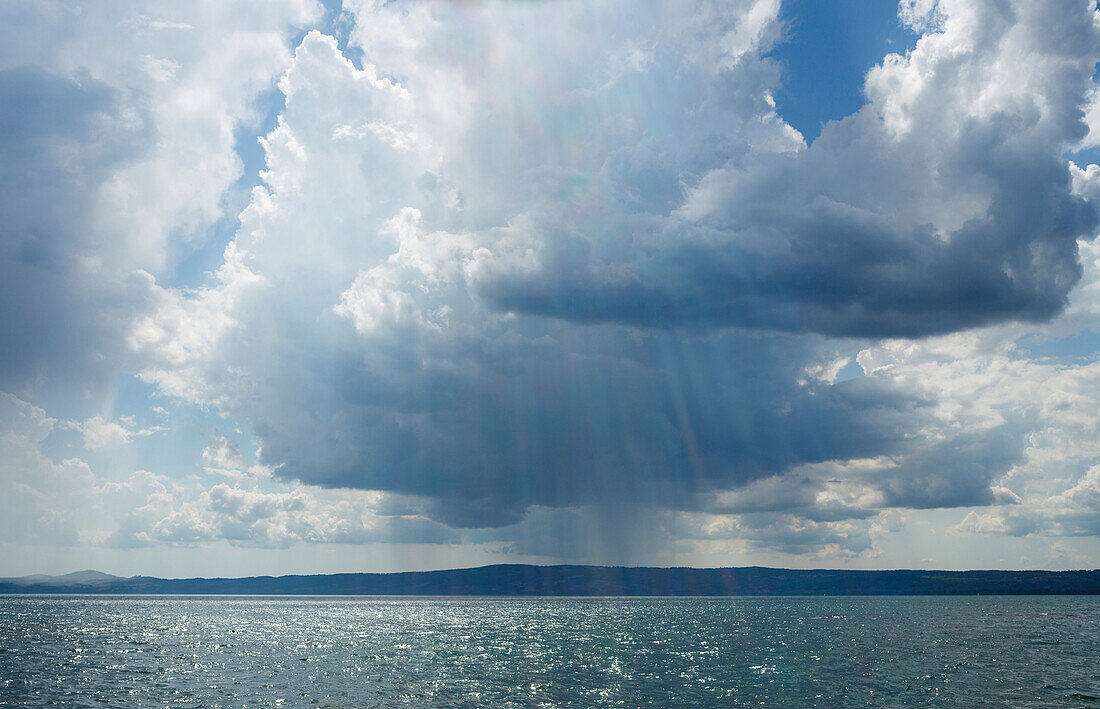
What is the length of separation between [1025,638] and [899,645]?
1250 inches

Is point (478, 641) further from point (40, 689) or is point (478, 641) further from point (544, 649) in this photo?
point (40, 689)

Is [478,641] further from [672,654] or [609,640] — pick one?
[672,654]

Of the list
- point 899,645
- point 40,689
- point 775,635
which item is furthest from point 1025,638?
point 40,689

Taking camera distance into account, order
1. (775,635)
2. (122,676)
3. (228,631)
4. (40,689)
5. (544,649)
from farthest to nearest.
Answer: (228,631), (775,635), (544,649), (122,676), (40,689)

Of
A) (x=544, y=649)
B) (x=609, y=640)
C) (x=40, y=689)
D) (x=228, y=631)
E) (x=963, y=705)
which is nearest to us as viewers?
(x=963, y=705)

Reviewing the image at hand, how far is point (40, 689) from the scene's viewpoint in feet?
235

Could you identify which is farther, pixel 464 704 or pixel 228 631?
pixel 228 631

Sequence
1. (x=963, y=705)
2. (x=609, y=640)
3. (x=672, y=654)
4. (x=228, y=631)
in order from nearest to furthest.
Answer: (x=963, y=705), (x=672, y=654), (x=609, y=640), (x=228, y=631)

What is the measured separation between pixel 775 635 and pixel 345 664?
91.7 metres

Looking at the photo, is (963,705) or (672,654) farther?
(672,654)

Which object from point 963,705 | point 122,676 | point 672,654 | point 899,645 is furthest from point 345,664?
point 899,645

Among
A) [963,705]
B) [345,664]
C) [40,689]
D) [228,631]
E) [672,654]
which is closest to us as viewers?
[963,705]

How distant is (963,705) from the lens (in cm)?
6431

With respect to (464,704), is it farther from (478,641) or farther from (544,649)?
(478,641)
